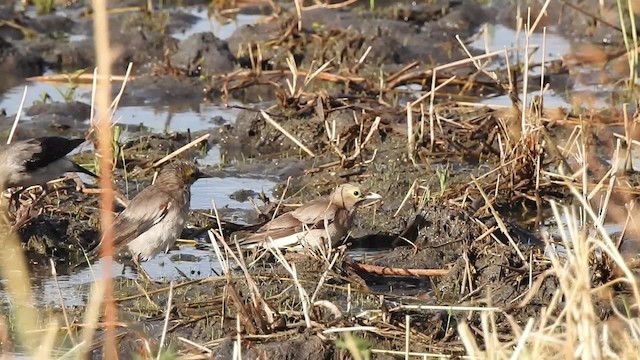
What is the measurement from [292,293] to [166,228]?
58.1 inches

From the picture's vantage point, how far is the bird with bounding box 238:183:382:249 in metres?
7.99

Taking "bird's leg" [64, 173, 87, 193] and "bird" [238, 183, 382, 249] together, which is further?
"bird's leg" [64, 173, 87, 193]

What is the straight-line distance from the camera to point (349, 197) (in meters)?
8.40

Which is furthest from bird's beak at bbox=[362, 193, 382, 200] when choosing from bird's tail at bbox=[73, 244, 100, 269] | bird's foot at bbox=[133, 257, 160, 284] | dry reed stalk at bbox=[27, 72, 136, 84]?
dry reed stalk at bbox=[27, 72, 136, 84]

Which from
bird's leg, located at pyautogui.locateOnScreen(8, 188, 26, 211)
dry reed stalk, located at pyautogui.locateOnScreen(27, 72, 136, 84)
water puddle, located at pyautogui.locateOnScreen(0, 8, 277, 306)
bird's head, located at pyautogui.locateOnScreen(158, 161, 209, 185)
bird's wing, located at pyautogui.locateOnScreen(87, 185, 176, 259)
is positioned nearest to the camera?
water puddle, located at pyautogui.locateOnScreen(0, 8, 277, 306)

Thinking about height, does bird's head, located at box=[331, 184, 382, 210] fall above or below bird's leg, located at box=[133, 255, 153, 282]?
above

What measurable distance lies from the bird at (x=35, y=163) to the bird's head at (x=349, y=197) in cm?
206

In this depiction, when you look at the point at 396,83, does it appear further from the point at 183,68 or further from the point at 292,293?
the point at 292,293

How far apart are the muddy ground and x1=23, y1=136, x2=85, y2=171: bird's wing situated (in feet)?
0.93

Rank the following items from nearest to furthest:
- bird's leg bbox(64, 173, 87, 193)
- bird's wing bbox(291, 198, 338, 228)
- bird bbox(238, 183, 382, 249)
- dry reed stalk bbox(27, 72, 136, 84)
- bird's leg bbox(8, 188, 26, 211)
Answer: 1. bird bbox(238, 183, 382, 249)
2. bird's wing bbox(291, 198, 338, 228)
3. bird's leg bbox(8, 188, 26, 211)
4. bird's leg bbox(64, 173, 87, 193)
5. dry reed stalk bbox(27, 72, 136, 84)

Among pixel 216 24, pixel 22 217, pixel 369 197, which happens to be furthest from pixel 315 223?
pixel 216 24

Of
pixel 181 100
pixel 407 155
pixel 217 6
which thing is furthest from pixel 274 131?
pixel 217 6

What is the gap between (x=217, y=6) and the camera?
58.1 ft

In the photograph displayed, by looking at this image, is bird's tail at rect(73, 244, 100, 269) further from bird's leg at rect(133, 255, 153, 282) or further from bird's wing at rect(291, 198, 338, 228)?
bird's wing at rect(291, 198, 338, 228)
